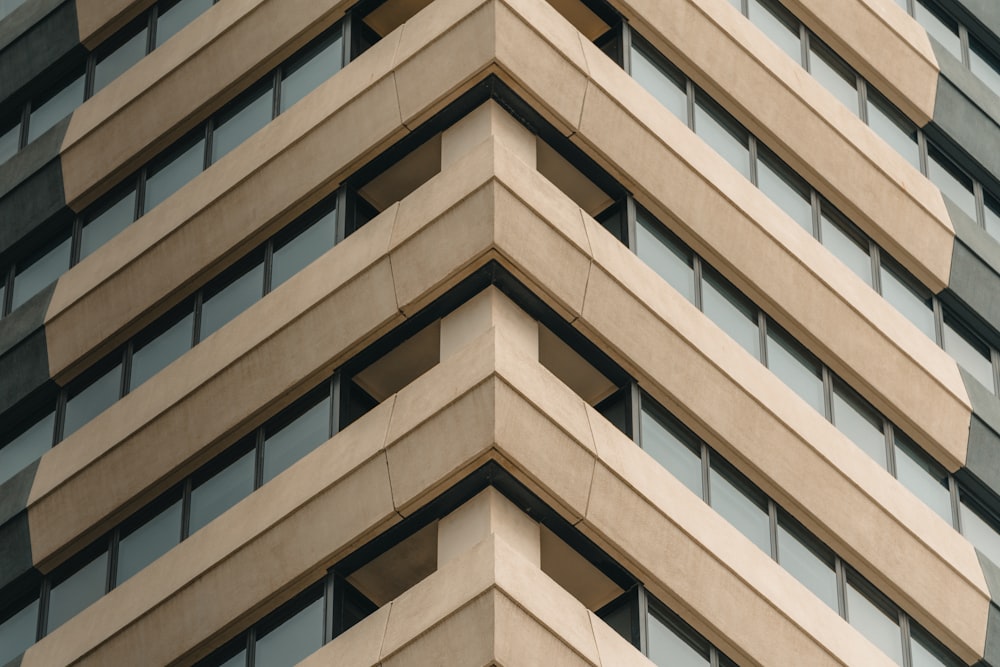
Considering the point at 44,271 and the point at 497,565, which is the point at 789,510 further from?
the point at 44,271

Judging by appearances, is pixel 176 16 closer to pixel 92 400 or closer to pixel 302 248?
pixel 92 400

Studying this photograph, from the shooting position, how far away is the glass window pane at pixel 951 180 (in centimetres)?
4616

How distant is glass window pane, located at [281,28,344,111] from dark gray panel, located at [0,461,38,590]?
693 cm

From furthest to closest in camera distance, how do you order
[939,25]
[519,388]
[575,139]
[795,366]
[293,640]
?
1. [939,25]
2. [795,366]
3. [575,139]
4. [293,640]
5. [519,388]

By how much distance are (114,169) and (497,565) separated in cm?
1367

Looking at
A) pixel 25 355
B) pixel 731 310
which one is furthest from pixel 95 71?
pixel 731 310

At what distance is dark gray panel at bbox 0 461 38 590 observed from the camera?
41.6m

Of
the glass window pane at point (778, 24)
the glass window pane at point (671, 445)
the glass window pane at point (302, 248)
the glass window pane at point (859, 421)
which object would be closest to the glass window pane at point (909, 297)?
the glass window pane at point (859, 421)

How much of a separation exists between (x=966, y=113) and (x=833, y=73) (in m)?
3.01

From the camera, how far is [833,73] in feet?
148

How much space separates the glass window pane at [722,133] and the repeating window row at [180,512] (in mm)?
7246

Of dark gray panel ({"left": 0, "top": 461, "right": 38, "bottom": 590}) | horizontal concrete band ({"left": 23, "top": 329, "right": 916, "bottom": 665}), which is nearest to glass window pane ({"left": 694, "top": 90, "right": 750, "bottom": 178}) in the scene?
horizontal concrete band ({"left": 23, "top": 329, "right": 916, "bottom": 665})

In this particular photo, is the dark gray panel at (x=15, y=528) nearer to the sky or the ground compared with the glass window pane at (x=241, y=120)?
nearer to the ground

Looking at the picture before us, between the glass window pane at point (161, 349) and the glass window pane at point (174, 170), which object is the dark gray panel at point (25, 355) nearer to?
the glass window pane at point (161, 349)
